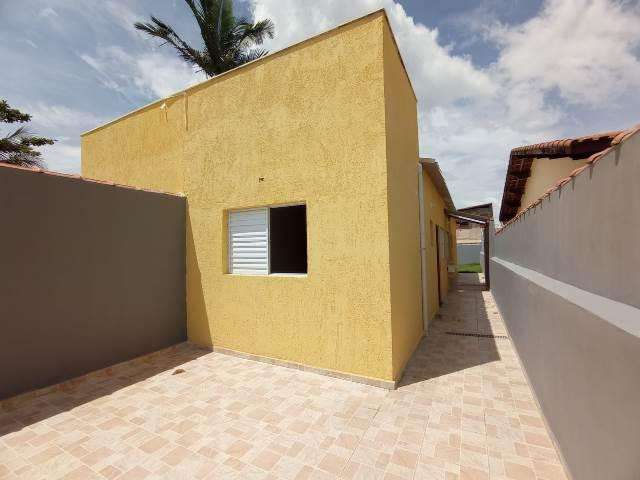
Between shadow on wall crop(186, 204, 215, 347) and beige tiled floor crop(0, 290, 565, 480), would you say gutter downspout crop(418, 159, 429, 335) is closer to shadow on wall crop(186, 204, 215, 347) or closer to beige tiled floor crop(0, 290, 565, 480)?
beige tiled floor crop(0, 290, 565, 480)

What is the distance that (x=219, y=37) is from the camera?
51.8ft

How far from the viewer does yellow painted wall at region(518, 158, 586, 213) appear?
712 centimetres

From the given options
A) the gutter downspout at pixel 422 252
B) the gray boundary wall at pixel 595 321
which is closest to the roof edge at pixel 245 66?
the gutter downspout at pixel 422 252

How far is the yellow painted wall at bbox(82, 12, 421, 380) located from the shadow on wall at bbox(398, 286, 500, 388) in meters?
0.39

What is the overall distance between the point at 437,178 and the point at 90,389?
397 inches

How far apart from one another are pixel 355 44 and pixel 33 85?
27.3 ft

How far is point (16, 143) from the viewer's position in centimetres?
1526

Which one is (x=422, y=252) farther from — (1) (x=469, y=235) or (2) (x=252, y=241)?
(1) (x=469, y=235)

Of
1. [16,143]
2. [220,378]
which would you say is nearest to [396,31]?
[220,378]

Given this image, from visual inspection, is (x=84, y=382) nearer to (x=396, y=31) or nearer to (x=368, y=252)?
(x=368, y=252)

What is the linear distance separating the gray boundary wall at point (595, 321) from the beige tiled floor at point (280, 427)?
714mm

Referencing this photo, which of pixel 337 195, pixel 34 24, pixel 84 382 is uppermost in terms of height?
pixel 34 24

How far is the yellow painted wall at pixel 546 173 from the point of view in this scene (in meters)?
7.12

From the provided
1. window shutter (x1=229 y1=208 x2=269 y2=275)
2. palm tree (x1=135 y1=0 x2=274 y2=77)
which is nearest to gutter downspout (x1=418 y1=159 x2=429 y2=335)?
window shutter (x1=229 y1=208 x2=269 y2=275)
